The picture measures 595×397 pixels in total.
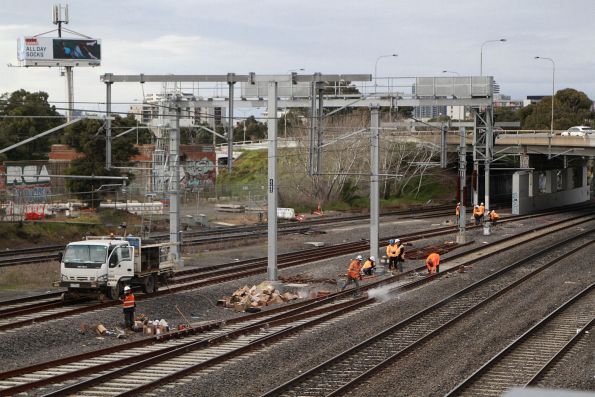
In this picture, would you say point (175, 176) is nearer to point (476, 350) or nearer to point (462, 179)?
point (476, 350)

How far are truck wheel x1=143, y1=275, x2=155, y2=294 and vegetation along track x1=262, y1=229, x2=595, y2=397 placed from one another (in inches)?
359

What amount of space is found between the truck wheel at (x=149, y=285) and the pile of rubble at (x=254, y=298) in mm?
2469

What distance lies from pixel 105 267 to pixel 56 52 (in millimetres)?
82562

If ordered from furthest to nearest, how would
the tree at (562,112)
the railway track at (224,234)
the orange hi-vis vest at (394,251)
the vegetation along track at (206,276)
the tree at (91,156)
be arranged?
the tree at (562,112)
the tree at (91,156)
the railway track at (224,234)
the orange hi-vis vest at (394,251)
the vegetation along track at (206,276)

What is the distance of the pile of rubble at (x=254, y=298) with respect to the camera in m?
26.9

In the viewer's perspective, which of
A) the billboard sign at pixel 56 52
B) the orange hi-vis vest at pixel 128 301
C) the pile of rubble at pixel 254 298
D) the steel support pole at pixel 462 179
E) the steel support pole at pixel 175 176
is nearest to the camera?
the orange hi-vis vest at pixel 128 301

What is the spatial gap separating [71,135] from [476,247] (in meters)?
33.7

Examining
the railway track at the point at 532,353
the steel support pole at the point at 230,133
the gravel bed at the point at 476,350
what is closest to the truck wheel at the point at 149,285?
the steel support pole at the point at 230,133

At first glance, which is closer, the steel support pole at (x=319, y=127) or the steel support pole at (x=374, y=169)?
the steel support pole at (x=319, y=127)

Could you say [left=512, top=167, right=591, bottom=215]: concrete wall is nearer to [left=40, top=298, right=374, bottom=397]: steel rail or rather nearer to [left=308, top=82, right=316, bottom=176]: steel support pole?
[left=308, top=82, right=316, bottom=176]: steel support pole

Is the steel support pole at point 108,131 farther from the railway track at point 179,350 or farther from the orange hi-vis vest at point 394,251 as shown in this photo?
the orange hi-vis vest at point 394,251

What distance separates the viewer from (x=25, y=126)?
255 feet

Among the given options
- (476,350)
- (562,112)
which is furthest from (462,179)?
(562,112)

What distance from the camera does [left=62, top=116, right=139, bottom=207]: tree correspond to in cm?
6328
